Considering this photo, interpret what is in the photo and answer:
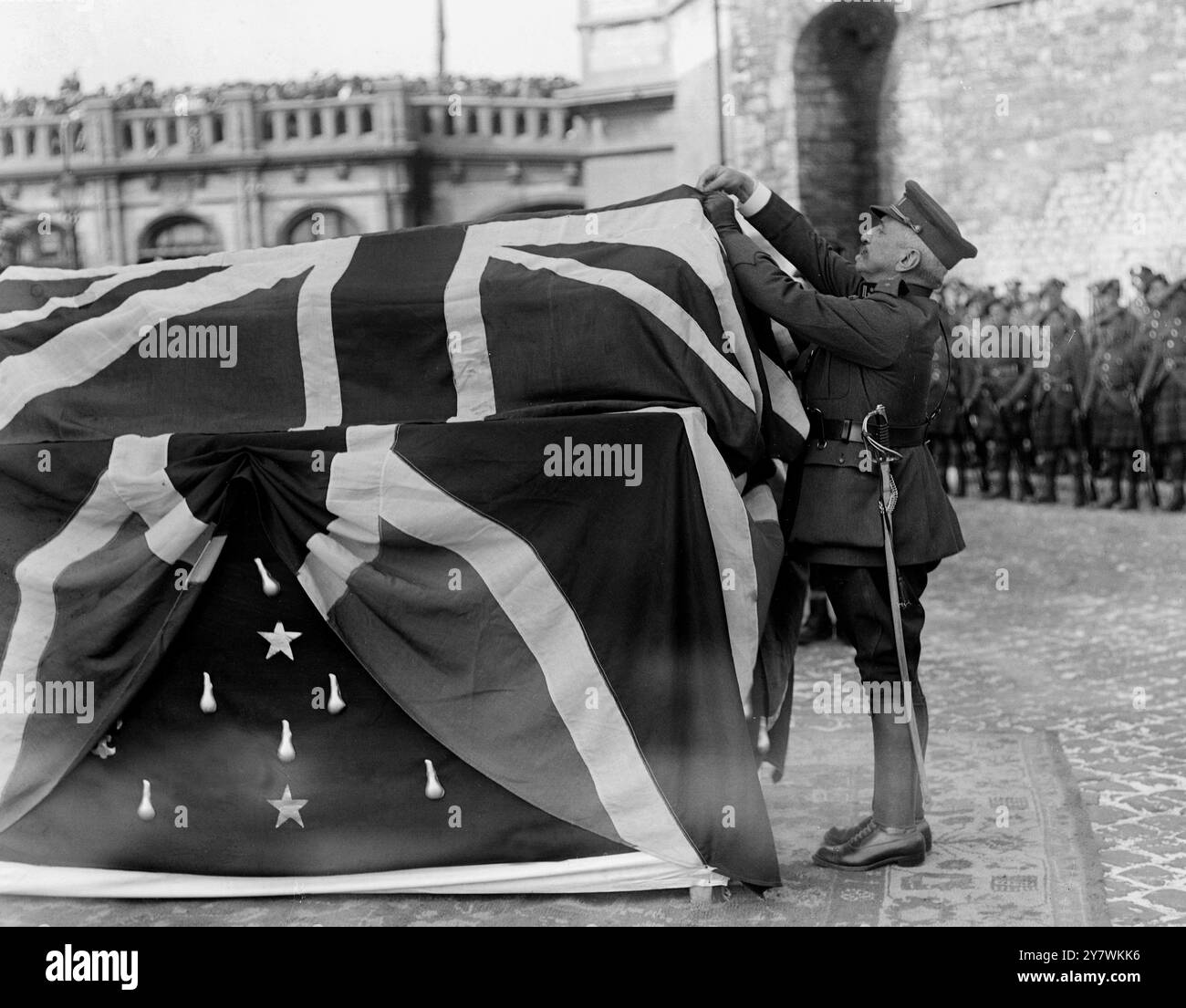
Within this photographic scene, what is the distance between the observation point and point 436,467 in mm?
4336

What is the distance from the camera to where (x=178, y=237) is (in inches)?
1161

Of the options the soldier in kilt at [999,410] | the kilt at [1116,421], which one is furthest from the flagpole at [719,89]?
the kilt at [1116,421]

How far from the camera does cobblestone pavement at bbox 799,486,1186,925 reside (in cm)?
478

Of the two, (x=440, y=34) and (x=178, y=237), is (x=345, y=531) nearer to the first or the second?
(x=440, y=34)

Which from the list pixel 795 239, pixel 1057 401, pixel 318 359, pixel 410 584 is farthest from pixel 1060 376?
pixel 410 584

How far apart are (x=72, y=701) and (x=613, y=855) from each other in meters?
1.54

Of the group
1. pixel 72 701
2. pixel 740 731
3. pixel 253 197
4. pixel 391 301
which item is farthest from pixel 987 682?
pixel 253 197

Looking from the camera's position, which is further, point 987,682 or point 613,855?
point 987,682

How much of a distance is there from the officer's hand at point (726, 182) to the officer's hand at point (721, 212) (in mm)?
33

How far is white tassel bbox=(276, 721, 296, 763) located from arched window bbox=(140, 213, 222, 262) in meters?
25.6

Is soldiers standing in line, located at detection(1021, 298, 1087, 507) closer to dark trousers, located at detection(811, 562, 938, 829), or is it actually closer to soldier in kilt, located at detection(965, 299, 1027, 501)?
soldier in kilt, located at detection(965, 299, 1027, 501)

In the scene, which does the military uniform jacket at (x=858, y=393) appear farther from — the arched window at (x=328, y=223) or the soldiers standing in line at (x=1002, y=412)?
the arched window at (x=328, y=223)

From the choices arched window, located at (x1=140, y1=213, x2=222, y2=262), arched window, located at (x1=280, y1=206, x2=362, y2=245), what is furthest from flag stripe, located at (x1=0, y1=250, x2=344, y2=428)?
arched window, located at (x1=140, y1=213, x2=222, y2=262)
